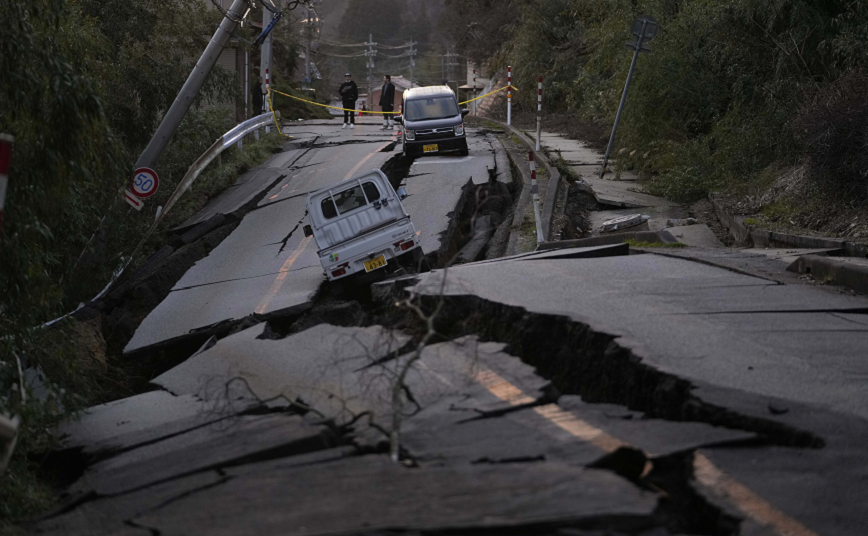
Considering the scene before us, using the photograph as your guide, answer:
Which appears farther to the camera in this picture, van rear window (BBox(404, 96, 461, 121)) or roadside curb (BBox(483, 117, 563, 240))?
van rear window (BBox(404, 96, 461, 121))

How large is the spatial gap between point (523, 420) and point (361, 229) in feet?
22.3

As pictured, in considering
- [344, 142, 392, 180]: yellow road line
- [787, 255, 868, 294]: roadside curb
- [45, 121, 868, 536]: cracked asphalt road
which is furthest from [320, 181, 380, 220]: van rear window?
[344, 142, 392, 180]: yellow road line

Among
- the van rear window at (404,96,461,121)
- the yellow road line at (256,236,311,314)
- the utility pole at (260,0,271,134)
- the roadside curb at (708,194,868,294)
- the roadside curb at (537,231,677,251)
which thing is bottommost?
the yellow road line at (256,236,311,314)

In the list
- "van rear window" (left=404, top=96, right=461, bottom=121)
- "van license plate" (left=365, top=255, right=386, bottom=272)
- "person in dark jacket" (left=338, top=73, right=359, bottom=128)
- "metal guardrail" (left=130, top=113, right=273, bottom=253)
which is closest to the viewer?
"van license plate" (left=365, top=255, right=386, bottom=272)

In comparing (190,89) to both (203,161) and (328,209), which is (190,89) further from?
(328,209)

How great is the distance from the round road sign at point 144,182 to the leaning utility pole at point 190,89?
1.57m

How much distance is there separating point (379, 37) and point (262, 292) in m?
128

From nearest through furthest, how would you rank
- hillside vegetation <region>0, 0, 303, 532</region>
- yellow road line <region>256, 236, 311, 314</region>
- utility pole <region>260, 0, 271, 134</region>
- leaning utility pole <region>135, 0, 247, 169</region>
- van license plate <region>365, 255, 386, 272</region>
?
hillside vegetation <region>0, 0, 303, 532</region>, yellow road line <region>256, 236, 311, 314</region>, van license plate <region>365, 255, 386, 272</region>, leaning utility pole <region>135, 0, 247, 169</region>, utility pole <region>260, 0, 271, 134</region>

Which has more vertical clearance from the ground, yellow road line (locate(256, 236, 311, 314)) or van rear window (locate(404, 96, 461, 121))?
van rear window (locate(404, 96, 461, 121))

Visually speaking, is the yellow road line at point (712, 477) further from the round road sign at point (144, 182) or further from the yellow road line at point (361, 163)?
the yellow road line at point (361, 163)

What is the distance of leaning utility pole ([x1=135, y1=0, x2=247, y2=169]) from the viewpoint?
14836mm

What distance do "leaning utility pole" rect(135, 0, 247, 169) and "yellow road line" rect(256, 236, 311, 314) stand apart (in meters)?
3.15

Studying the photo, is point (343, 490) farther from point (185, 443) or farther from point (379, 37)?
point (379, 37)

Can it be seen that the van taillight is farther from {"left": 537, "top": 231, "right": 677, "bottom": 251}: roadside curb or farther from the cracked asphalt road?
{"left": 537, "top": 231, "right": 677, "bottom": 251}: roadside curb
